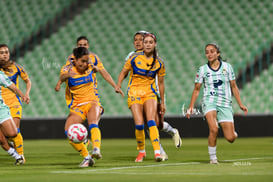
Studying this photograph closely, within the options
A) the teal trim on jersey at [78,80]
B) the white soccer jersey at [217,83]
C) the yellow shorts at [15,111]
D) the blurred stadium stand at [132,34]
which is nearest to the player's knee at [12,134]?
the yellow shorts at [15,111]

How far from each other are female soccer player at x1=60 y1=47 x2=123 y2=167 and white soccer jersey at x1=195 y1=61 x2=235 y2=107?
63.0 inches

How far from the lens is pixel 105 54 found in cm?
1991

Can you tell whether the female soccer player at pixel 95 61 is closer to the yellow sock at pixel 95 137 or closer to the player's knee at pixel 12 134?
the yellow sock at pixel 95 137

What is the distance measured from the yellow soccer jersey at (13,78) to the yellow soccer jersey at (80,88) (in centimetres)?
132

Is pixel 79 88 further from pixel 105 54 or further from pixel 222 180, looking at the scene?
pixel 105 54

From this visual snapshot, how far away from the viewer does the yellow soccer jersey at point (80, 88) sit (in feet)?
28.5

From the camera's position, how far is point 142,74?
919cm

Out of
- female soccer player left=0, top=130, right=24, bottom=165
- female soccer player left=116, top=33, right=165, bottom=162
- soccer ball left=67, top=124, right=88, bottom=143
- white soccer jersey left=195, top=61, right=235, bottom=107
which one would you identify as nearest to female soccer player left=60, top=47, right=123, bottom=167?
soccer ball left=67, top=124, right=88, bottom=143

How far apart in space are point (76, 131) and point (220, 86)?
2.22 m

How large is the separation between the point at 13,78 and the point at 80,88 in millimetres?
1535

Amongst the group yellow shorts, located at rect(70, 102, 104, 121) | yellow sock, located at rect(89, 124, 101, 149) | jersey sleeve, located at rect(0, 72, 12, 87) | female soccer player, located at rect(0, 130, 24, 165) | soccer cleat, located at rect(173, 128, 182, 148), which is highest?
jersey sleeve, located at rect(0, 72, 12, 87)

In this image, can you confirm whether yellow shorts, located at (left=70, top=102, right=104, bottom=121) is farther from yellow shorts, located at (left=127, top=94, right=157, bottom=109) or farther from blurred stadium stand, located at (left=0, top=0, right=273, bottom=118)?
blurred stadium stand, located at (left=0, top=0, right=273, bottom=118)

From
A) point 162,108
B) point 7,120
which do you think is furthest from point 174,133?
point 7,120

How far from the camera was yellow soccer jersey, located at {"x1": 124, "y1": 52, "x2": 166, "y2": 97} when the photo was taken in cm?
919
